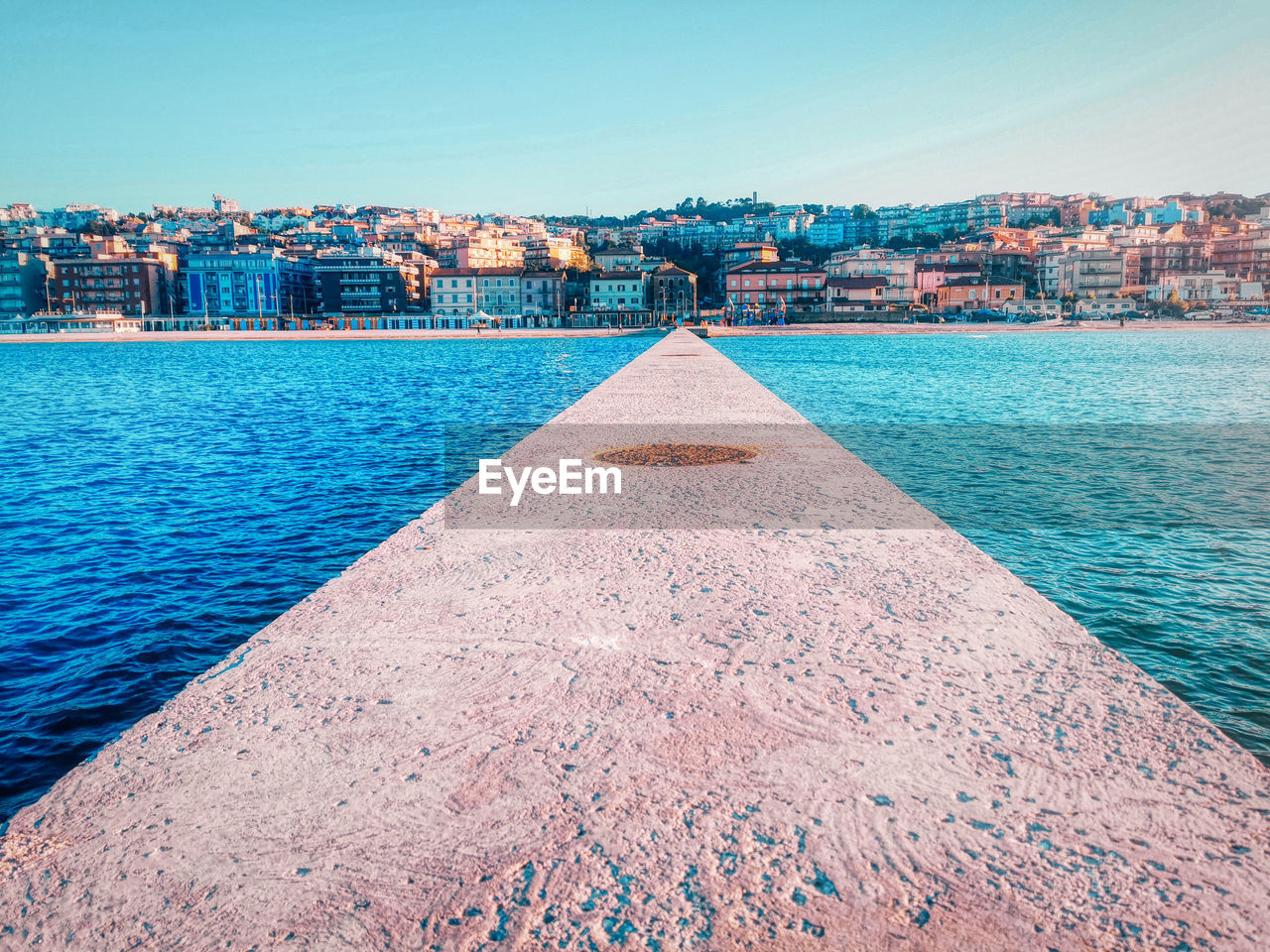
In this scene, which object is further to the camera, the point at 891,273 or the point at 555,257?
the point at 555,257

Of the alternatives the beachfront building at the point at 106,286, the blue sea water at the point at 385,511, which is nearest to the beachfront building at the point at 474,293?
the beachfront building at the point at 106,286

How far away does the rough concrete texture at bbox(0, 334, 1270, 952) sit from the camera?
2.54 meters

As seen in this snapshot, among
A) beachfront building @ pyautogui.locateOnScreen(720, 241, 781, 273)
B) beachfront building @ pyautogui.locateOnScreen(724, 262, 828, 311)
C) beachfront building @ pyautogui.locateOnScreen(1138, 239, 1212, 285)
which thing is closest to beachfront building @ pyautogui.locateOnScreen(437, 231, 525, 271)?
beachfront building @ pyautogui.locateOnScreen(720, 241, 781, 273)

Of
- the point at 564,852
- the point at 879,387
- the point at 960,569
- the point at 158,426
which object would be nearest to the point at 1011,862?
the point at 564,852

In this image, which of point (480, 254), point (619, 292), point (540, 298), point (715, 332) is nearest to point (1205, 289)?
point (715, 332)

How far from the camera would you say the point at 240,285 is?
122m

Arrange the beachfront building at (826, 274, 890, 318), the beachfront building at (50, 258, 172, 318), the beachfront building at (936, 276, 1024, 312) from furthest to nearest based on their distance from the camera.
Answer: the beachfront building at (50, 258, 172, 318) < the beachfront building at (936, 276, 1024, 312) < the beachfront building at (826, 274, 890, 318)

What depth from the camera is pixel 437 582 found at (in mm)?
5934

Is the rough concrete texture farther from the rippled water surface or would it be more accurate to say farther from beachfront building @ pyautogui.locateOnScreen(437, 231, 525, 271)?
beachfront building @ pyautogui.locateOnScreen(437, 231, 525, 271)

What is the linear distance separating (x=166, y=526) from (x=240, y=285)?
125 meters

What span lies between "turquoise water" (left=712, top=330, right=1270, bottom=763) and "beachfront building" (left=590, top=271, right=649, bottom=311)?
282 ft

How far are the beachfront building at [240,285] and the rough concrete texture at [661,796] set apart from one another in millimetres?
126403

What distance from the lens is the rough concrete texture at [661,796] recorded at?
2.54 m

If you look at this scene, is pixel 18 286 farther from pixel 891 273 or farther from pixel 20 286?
pixel 891 273
